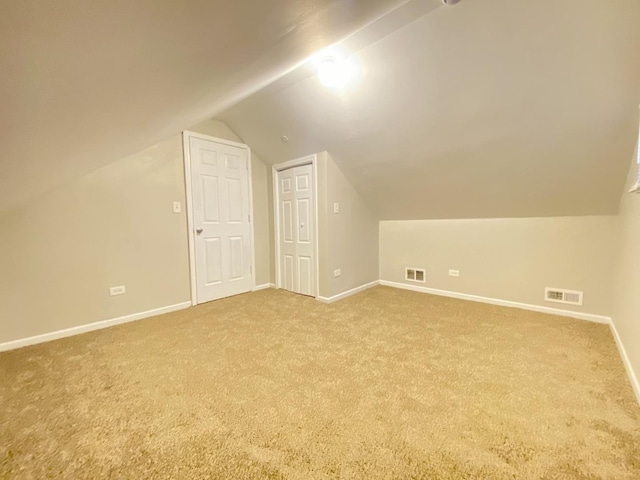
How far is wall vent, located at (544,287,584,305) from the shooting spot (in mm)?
2654

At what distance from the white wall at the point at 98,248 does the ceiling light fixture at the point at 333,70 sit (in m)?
1.83

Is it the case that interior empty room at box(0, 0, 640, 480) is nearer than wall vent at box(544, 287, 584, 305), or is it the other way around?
interior empty room at box(0, 0, 640, 480)

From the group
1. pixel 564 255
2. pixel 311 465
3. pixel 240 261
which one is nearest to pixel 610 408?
pixel 311 465

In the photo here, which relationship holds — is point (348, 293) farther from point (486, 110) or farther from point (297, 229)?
point (486, 110)

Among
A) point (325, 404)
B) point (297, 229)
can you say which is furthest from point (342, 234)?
point (325, 404)

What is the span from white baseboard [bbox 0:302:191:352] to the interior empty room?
2 cm

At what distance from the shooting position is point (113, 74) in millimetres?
685

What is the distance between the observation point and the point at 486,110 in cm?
208

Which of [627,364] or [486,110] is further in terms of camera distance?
[486,110]

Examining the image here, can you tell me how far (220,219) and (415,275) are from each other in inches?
109

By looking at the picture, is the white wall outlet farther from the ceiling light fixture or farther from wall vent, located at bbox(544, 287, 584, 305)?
wall vent, located at bbox(544, 287, 584, 305)

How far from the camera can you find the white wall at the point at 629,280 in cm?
163

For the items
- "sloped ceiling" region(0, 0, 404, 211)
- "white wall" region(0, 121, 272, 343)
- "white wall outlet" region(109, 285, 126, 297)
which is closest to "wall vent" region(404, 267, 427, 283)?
"white wall" region(0, 121, 272, 343)

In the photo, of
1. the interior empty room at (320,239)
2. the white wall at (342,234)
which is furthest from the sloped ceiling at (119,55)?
the white wall at (342,234)
